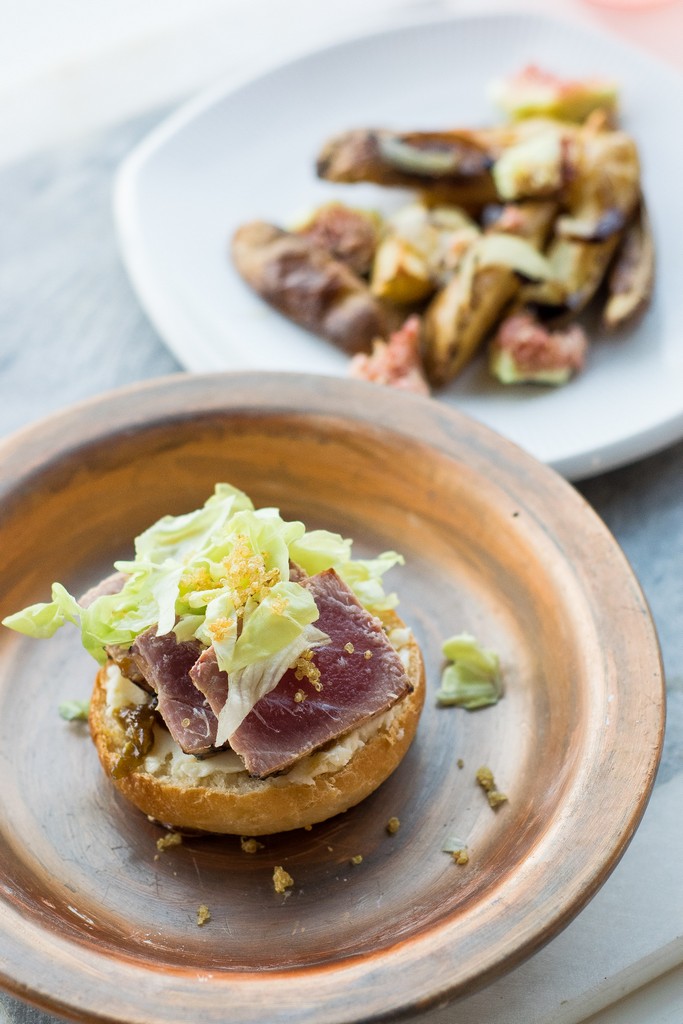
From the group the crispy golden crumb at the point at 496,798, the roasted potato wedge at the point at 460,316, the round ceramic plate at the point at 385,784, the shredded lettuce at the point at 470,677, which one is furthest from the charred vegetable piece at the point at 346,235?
the crispy golden crumb at the point at 496,798

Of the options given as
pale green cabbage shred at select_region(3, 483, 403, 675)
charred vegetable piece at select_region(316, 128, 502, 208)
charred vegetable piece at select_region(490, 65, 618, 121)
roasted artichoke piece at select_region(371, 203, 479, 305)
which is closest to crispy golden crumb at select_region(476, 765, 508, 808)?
pale green cabbage shred at select_region(3, 483, 403, 675)

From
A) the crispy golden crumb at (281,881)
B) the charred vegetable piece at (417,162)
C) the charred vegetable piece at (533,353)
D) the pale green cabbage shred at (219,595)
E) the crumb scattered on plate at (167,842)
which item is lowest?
the charred vegetable piece at (533,353)

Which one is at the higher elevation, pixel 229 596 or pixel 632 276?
pixel 229 596

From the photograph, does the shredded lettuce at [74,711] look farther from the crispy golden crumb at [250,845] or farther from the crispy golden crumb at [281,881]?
the crispy golden crumb at [281,881]

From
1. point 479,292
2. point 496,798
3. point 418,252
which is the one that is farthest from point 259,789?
point 418,252

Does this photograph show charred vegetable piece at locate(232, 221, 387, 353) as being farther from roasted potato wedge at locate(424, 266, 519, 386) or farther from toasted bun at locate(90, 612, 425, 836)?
toasted bun at locate(90, 612, 425, 836)

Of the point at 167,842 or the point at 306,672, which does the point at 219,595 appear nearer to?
the point at 306,672
